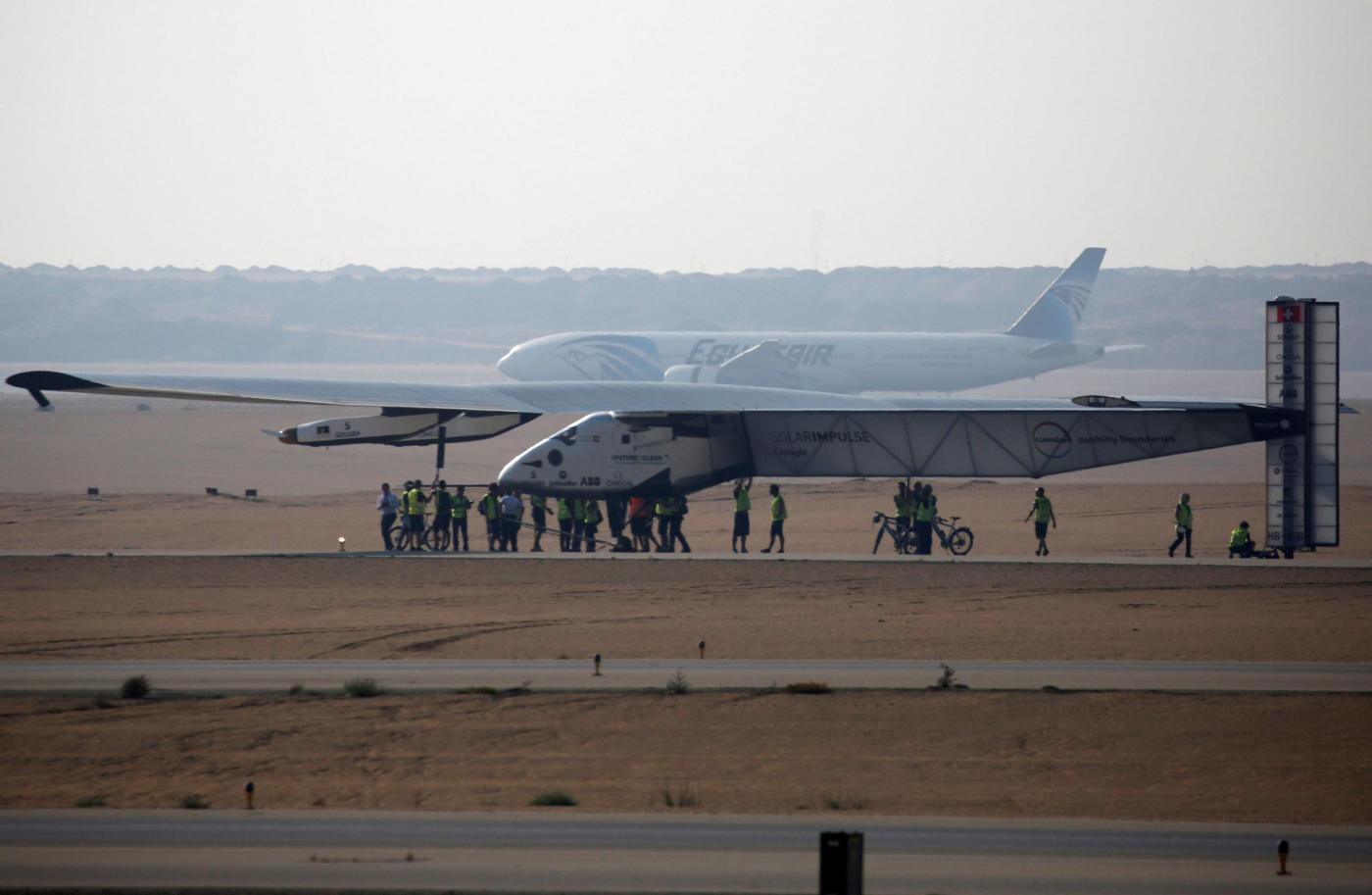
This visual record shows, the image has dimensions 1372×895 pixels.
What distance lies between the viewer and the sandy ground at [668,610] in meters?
22.6

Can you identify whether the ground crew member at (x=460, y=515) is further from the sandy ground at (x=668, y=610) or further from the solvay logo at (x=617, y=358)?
the solvay logo at (x=617, y=358)

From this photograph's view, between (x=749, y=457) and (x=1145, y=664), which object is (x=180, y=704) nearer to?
(x=1145, y=664)

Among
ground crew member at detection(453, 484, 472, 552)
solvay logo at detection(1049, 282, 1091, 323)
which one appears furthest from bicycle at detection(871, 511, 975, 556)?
solvay logo at detection(1049, 282, 1091, 323)

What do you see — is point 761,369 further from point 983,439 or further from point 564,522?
point 983,439

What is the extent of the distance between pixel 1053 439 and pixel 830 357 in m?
42.0

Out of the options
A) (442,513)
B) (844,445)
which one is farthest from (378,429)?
(844,445)

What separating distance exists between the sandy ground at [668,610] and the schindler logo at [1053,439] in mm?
4505

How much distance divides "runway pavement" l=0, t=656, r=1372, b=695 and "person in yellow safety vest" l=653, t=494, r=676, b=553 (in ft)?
42.3

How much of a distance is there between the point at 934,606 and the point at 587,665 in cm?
755

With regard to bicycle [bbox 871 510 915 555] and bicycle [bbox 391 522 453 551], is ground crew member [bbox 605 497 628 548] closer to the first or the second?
bicycle [bbox 391 522 453 551]

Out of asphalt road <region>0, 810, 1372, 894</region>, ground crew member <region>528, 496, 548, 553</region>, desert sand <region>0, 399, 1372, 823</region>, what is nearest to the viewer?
asphalt road <region>0, 810, 1372, 894</region>

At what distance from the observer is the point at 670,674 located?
2019cm

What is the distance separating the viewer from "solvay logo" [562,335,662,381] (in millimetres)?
77000

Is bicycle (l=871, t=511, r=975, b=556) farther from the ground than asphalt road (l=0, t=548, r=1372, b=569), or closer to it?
farther from the ground
